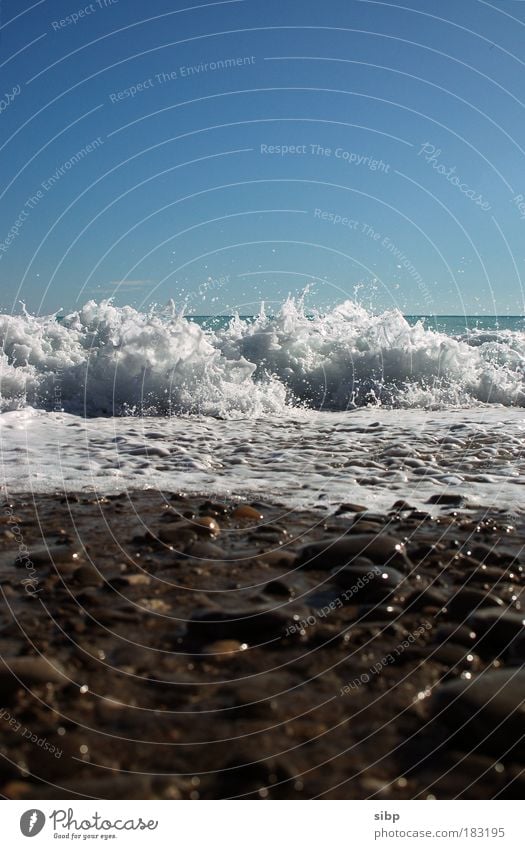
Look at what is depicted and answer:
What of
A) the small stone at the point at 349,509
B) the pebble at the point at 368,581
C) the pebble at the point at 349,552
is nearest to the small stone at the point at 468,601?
the pebble at the point at 368,581

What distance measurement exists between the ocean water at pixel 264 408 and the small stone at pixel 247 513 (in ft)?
1.39

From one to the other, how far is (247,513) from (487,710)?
2742 mm

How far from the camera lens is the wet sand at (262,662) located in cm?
211

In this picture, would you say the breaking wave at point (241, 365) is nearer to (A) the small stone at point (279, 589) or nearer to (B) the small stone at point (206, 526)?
(B) the small stone at point (206, 526)

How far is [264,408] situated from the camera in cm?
1111

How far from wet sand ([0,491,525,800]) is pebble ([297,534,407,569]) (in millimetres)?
13

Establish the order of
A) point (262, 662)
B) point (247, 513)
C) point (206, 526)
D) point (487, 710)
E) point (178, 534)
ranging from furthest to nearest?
point (247, 513), point (206, 526), point (178, 534), point (262, 662), point (487, 710)

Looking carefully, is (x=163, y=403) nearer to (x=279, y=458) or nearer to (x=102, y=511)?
(x=279, y=458)

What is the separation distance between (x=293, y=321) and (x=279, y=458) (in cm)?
775

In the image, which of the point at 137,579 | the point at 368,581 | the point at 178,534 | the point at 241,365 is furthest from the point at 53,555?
the point at 241,365

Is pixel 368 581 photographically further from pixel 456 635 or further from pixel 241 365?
pixel 241 365

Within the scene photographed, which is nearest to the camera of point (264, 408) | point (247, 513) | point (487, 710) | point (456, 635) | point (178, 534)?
point (487, 710)

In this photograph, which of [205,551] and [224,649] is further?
[205,551]

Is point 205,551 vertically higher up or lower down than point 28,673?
higher up
